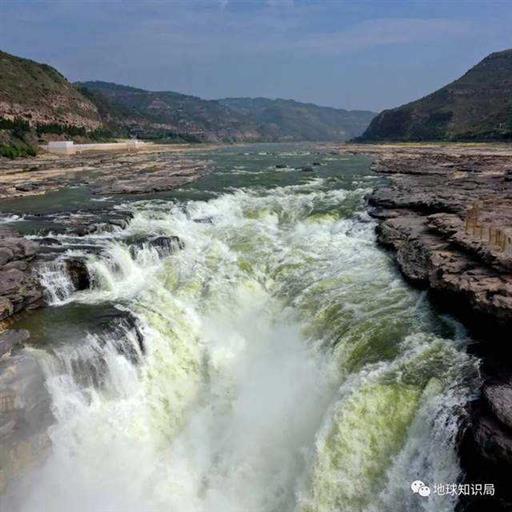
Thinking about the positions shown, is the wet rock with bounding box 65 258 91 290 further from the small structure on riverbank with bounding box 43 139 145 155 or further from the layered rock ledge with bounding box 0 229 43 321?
the small structure on riverbank with bounding box 43 139 145 155

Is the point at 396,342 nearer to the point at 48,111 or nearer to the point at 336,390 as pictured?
the point at 336,390

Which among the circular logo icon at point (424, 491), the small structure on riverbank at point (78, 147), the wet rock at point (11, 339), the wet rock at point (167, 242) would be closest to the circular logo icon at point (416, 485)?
the circular logo icon at point (424, 491)

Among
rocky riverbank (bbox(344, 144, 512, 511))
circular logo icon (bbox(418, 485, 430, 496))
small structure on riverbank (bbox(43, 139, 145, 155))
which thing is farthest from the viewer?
small structure on riverbank (bbox(43, 139, 145, 155))

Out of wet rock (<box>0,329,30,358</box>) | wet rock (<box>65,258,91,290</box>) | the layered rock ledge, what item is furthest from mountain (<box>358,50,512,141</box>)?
wet rock (<box>0,329,30,358</box>)

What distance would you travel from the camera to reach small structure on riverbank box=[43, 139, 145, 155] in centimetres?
7812

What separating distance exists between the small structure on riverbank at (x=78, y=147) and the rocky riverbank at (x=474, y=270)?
206ft

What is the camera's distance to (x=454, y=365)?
427 inches

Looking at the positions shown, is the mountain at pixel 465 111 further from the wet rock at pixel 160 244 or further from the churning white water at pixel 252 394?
the churning white water at pixel 252 394

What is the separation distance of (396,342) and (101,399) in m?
7.26

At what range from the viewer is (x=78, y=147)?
85250mm

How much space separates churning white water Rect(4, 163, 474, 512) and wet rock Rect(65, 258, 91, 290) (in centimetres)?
26

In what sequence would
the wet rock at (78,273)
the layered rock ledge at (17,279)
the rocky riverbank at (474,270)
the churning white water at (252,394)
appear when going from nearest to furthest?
the rocky riverbank at (474,270)
the churning white water at (252,394)
the layered rock ledge at (17,279)
the wet rock at (78,273)

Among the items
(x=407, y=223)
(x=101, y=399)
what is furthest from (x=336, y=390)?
(x=407, y=223)

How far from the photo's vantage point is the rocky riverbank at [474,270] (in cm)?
830
